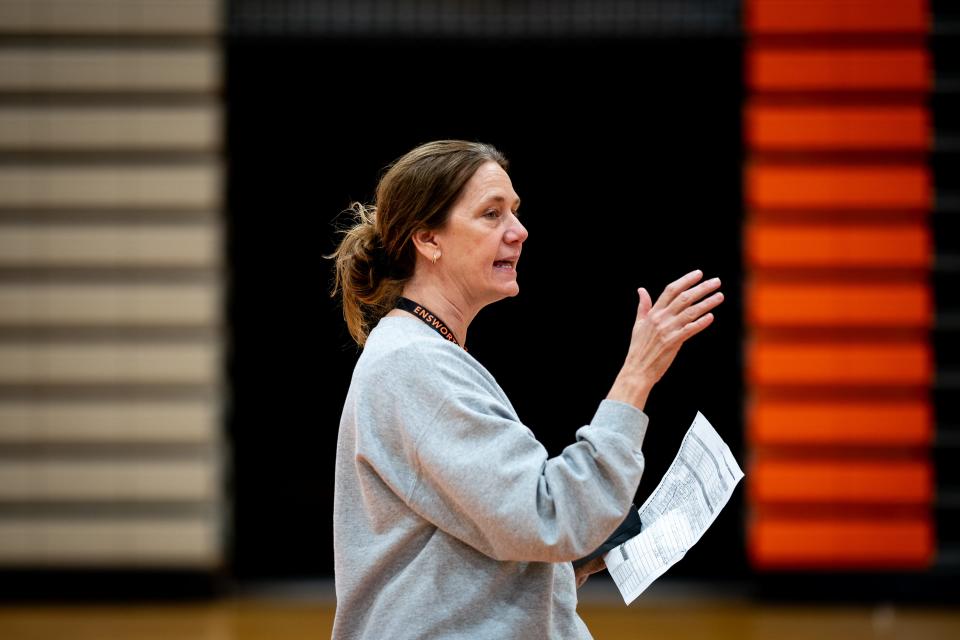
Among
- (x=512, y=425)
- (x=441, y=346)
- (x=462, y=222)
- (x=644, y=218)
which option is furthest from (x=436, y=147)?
(x=644, y=218)

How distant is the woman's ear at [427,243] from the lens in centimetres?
191

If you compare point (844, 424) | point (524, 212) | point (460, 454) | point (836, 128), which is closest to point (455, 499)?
point (460, 454)

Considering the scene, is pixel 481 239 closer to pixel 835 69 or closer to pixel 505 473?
pixel 505 473

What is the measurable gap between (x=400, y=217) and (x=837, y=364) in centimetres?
516

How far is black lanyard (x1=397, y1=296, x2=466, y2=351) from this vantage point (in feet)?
6.11

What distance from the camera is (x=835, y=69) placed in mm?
→ 6539

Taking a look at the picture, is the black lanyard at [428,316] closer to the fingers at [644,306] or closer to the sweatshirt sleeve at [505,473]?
the sweatshirt sleeve at [505,473]

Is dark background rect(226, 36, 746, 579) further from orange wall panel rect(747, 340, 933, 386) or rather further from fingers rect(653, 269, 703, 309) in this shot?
fingers rect(653, 269, 703, 309)

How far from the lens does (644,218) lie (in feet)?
22.0

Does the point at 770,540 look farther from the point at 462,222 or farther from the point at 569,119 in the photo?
the point at 462,222

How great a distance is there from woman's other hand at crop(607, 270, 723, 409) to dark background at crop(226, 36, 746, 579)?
4878 mm

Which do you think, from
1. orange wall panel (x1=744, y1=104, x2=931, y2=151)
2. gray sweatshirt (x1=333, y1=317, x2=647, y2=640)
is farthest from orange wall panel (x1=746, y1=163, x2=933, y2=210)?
gray sweatshirt (x1=333, y1=317, x2=647, y2=640)

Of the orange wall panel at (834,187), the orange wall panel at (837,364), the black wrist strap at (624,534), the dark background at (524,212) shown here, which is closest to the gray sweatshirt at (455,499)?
the black wrist strap at (624,534)

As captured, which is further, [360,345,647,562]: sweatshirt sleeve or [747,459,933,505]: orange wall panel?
[747,459,933,505]: orange wall panel
